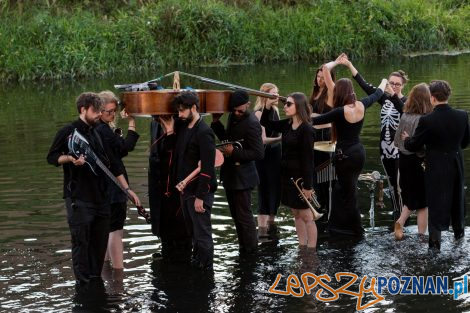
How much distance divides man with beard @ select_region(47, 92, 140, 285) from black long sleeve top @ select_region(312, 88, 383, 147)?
8.48ft

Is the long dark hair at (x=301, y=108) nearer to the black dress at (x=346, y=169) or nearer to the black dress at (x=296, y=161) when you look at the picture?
the black dress at (x=296, y=161)

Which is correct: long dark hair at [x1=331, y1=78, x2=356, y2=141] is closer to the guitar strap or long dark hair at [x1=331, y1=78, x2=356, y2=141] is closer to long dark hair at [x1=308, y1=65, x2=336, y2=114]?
long dark hair at [x1=308, y1=65, x2=336, y2=114]

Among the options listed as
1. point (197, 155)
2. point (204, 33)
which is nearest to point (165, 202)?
point (197, 155)

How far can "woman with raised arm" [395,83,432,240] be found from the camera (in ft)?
34.7

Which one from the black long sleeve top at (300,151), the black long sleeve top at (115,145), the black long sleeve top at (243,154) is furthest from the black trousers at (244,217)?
the black long sleeve top at (115,145)

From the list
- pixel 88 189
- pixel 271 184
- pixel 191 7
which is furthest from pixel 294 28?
pixel 88 189

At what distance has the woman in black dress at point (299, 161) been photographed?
33.6 ft

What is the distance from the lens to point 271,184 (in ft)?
37.7

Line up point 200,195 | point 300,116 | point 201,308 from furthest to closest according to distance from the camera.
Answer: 1. point 300,116
2. point 200,195
3. point 201,308

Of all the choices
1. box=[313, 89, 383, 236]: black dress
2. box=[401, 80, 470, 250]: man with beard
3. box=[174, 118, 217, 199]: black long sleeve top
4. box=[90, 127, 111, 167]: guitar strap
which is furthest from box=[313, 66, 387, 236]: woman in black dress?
box=[90, 127, 111, 167]: guitar strap

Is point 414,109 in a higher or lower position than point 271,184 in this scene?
higher

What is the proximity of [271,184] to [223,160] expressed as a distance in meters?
1.69

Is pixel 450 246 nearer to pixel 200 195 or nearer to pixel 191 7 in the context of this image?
pixel 200 195

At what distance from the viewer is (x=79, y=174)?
29.3 feet
